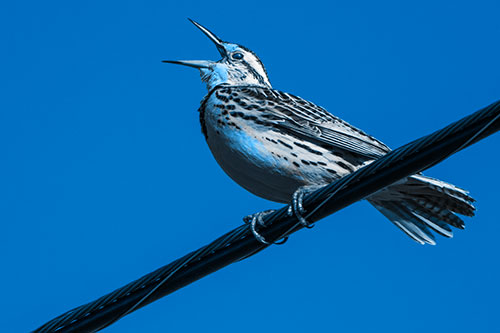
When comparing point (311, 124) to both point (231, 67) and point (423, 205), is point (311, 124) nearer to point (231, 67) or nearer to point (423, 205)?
point (423, 205)

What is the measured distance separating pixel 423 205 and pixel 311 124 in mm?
1548

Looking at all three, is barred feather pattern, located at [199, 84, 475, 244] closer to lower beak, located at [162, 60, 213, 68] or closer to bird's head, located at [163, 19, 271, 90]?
bird's head, located at [163, 19, 271, 90]

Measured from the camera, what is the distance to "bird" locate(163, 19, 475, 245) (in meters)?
9.56

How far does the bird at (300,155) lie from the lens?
9562 mm

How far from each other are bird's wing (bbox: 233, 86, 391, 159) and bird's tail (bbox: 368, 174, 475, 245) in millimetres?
522

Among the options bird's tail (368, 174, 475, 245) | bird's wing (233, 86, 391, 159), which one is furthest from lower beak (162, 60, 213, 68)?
bird's tail (368, 174, 475, 245)

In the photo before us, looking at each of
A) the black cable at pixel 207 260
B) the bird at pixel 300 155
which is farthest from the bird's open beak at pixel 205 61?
the black cable at pixel 207 260

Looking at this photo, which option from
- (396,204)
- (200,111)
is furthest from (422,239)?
(200,111)

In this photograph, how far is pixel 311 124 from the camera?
9969 millimetres

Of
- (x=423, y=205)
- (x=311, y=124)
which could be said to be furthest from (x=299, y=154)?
(x=423, y=205)

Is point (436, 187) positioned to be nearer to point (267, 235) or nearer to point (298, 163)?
point (298, 163)

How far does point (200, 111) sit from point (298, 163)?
5.10 ft

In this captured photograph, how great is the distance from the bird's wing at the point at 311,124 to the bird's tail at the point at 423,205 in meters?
0.52

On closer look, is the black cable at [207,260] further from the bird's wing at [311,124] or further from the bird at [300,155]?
the bird's wing at [311,124]
